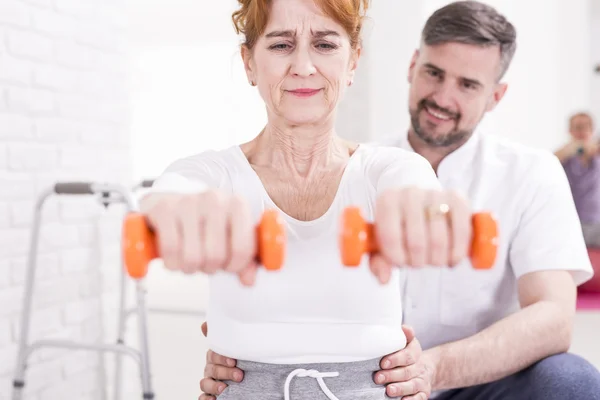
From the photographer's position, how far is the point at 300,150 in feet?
3.37

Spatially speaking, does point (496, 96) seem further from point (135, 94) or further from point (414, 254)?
point (135, 94)

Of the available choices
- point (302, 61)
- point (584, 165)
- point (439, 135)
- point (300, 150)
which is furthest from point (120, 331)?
point (584, 165)

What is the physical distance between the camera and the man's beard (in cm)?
171

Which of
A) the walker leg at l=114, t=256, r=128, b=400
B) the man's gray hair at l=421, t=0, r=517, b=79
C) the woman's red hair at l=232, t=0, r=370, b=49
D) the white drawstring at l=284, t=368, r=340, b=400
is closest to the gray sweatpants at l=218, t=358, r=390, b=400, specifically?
the white drawstring at l=284, t=368, r=340, b=400

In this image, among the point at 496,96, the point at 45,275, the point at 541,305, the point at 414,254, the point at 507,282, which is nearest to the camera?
the point at 414,254

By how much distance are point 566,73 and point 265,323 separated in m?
4.99

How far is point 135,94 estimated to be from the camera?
5355 millimetres

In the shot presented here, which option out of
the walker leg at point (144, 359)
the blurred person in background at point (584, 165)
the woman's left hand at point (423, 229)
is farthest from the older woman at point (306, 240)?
the blurred person in background at point (584, 165)

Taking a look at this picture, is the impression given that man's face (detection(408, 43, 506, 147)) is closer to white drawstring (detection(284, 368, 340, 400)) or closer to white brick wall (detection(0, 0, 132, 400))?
white drawstring (detection(284, 368, 340, 400))

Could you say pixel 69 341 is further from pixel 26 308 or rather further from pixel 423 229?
pixel 423 229

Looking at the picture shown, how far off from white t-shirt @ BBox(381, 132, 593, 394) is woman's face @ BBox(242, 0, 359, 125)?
827 mm

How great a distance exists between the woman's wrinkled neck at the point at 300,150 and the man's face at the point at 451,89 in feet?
2.46

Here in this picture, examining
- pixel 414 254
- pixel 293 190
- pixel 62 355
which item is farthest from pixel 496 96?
pixel 62 355

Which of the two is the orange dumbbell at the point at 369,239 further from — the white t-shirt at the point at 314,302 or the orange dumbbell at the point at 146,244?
the white t-shirt at the point at 314,302
